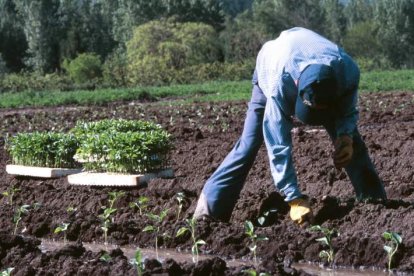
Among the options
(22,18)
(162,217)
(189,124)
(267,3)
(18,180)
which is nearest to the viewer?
(162,217)

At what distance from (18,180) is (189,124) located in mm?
6782

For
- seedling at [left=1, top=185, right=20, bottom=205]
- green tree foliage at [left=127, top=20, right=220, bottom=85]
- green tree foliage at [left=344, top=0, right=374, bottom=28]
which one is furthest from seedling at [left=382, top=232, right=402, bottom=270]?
green tree foliage at [left=344, top=0, right=374, bottom=28]

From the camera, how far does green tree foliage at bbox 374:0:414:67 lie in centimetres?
6228

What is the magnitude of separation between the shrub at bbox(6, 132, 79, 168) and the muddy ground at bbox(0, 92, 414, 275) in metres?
0.24

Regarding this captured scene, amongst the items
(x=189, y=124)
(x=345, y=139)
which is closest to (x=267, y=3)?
(x=189, y=124)

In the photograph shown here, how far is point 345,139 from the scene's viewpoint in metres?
6.90

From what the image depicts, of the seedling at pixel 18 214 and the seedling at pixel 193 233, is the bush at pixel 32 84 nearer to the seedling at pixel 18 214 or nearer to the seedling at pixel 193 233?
the seedling at pixel 18 214

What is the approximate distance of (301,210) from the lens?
688 centimetres

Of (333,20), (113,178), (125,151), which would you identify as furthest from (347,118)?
(333,20)

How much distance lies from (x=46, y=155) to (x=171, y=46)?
3977 centimetres

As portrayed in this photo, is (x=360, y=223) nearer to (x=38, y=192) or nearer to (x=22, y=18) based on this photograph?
(x=38, y=192)

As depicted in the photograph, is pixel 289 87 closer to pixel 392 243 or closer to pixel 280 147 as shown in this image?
pixel 280 147

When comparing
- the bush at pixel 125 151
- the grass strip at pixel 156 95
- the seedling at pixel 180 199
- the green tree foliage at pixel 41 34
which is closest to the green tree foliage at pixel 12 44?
the green tree foliage at pixel 41 34

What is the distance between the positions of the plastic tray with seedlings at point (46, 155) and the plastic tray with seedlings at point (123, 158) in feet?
1.26
